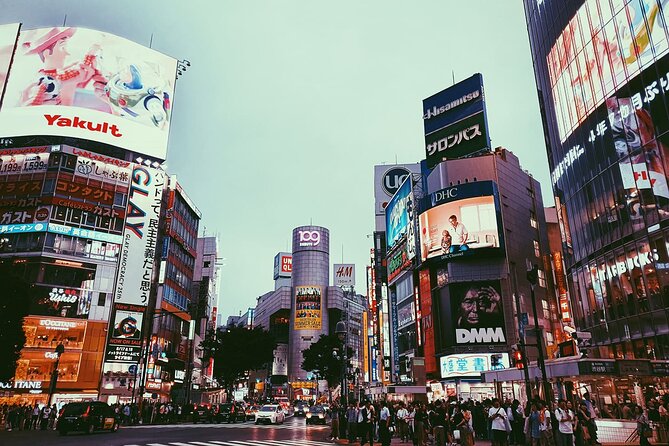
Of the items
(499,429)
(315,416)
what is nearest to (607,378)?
(499,429)

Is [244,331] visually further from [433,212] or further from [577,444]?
[577,444]

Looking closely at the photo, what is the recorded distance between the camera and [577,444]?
1597 centimetres

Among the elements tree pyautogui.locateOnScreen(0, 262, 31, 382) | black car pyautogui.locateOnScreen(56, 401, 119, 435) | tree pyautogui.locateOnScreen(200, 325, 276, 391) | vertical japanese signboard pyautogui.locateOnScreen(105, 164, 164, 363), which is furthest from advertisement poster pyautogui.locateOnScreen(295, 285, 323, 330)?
black car pyautogui.locateOnScreen(56, 401, 119, 435)

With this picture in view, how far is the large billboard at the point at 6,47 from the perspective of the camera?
57750mm

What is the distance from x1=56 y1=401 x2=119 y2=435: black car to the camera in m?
24.2

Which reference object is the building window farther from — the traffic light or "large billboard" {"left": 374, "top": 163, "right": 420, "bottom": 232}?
the traffic light

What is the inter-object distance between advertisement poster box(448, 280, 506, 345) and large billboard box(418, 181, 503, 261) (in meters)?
3.68

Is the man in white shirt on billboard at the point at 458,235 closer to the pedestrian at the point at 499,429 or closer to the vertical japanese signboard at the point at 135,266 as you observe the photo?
the vertical japanese signboard at the point at 135,266

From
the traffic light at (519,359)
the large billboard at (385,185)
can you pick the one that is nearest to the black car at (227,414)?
the traffic light at (519,359)

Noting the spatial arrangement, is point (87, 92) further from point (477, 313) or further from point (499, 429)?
point (499, 429)

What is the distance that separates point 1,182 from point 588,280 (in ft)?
192

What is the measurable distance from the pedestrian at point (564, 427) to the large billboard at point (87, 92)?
5576 cm

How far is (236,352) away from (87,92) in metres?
37.1

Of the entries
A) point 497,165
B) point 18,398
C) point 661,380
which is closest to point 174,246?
point 18,398
